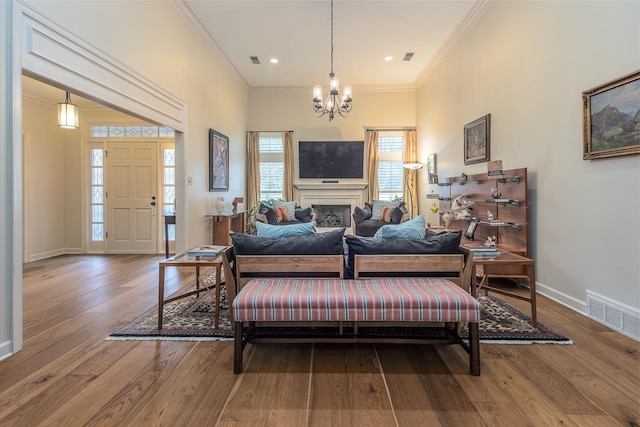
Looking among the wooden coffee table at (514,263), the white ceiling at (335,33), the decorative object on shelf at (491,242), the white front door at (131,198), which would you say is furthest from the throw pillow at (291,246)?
the white front door at (131,198)

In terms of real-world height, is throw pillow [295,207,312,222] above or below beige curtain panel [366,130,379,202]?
below

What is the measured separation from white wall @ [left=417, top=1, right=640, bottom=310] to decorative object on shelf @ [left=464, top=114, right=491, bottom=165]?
99 millimetres

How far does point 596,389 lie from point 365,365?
1243mm

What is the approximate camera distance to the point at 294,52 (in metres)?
5.71

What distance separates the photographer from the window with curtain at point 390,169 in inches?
301

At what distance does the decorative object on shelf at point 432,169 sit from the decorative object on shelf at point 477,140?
45.7 inches

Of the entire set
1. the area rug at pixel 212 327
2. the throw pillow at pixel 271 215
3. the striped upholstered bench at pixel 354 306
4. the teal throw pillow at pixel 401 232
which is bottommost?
the area rug at pixel 212 327

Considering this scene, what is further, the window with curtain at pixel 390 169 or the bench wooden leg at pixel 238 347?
the window with curtain at pixel 390 169

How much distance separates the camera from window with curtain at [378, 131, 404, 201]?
7.65m

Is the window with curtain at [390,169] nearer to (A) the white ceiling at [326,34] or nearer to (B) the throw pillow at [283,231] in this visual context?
(A) the white ceiling at [326,34]

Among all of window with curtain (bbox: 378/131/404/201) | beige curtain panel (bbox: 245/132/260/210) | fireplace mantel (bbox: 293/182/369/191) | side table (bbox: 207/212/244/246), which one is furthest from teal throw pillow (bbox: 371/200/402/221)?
beige curtain panel (bbox: 245/132/260/210)

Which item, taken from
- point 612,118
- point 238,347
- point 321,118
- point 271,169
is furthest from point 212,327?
point 321,118

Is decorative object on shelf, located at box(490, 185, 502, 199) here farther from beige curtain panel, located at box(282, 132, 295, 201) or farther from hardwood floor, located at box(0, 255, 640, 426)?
beige curtain panel, located at box(282, 132, 295, 201)

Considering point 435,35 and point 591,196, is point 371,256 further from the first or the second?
point 435,35
